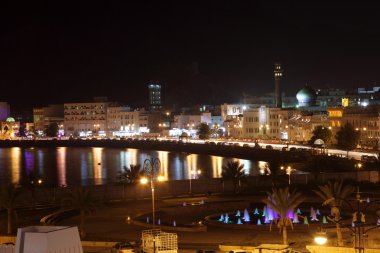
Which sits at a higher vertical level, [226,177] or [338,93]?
[338,93]

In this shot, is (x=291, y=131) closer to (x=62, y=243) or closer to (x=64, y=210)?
(x=64, y=210)

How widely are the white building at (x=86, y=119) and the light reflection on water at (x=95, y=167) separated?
125 ft

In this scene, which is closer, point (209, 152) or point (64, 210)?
point (64, 210)

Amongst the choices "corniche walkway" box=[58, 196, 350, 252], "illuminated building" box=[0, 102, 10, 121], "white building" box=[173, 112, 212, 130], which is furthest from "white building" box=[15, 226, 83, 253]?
"illuminated building" box=[0, 102, 10, 121]

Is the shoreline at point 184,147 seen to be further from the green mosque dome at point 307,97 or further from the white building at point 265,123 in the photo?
the green mosque dome at point 307,97

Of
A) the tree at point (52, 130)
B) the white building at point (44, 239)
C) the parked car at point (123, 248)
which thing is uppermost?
the tree at point (52, 130)

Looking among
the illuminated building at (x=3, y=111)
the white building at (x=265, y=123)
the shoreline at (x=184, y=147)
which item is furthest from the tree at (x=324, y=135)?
the illuminated building at (x=3, y=111)

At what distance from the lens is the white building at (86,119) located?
120188 millimetres

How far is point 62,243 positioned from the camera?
7.56m

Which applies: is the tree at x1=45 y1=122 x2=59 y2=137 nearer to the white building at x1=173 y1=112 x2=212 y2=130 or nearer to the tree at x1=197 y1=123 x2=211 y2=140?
the white building at x1=173 y1=112 x2=212 y2=130

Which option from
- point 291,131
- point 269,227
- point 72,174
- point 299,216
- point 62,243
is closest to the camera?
point 62,243

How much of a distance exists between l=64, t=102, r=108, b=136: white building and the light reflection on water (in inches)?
1499

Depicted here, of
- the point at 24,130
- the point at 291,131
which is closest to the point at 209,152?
the point at 291,131

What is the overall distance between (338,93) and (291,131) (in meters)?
25.7
